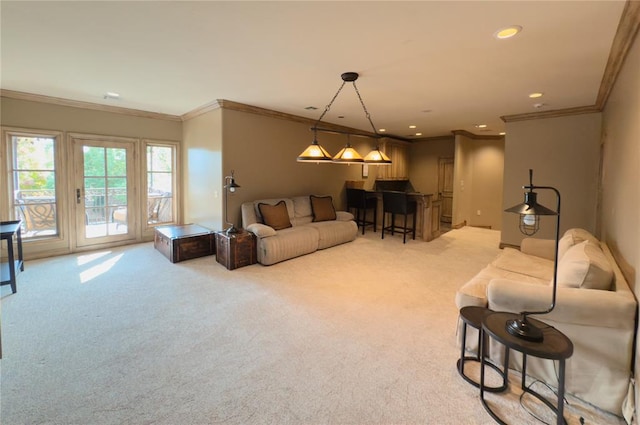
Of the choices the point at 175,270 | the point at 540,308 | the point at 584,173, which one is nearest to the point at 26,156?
the point at 175,270

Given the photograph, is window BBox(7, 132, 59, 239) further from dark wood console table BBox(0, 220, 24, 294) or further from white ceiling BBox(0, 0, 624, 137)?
dark wood console table BBox(0, 220, 24, 294)

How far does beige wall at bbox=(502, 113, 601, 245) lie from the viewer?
490cm

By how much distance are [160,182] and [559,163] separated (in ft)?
24.2

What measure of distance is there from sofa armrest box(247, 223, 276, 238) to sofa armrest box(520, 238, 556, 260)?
343 cm

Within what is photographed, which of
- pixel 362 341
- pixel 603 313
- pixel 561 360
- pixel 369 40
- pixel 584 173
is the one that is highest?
pixel 369 40

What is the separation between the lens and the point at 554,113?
16.7 feet

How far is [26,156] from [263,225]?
377cm

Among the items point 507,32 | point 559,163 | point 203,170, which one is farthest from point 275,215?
point 559,163

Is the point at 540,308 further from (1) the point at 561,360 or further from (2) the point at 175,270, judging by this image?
(2) the point at 175,270

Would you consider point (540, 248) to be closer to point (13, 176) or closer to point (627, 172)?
point (627, 172)

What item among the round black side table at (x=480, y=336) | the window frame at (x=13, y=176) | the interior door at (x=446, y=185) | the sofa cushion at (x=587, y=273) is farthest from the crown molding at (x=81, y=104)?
the interior door at (x=446, y=185)

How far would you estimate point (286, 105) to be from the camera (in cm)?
501

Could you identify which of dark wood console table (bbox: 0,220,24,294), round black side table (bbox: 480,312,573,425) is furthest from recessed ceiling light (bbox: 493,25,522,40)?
dark wood console table (bbox: 0,220,24,294)

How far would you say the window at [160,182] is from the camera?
5.89 metres
